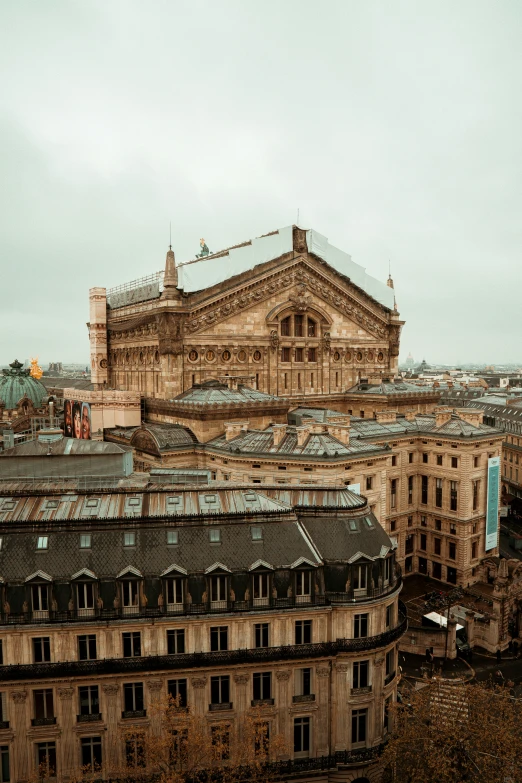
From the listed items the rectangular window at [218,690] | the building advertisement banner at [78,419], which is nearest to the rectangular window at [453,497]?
the rectangular window at [218,690]

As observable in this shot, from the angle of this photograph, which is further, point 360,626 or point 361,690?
point 360,626

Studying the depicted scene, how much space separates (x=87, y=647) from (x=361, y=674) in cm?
1518

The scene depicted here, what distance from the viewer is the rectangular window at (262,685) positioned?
34.3 m

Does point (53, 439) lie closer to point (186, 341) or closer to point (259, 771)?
point (186, 341)

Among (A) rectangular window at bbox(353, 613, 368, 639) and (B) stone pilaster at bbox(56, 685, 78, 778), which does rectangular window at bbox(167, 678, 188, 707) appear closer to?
(B) stone pilaster at bbox(56, 685, 78, 778)

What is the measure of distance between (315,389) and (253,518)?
4806cm

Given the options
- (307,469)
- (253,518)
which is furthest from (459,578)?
(253,518)

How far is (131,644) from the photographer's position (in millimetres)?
33281

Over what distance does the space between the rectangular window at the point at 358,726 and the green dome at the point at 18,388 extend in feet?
226

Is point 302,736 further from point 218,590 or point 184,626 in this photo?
point 218,590

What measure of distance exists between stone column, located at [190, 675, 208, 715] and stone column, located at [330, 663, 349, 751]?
718cm

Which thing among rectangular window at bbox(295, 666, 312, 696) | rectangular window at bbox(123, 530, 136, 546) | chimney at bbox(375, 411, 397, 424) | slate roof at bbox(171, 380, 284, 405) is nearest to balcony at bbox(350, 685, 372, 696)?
rectangular window at bbox(295, 666, 312, 696)

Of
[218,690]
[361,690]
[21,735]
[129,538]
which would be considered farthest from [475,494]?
[21,735]

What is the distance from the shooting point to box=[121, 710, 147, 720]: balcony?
3306 centimetres
